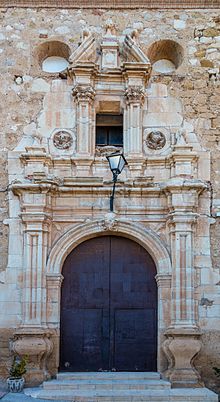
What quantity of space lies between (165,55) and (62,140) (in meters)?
2.44

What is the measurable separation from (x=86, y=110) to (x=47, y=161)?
42.1 inches

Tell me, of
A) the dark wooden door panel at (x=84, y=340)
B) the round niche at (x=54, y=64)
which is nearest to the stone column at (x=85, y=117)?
the round niche at (x=54, y=64)

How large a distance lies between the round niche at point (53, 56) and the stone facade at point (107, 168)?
0.03 m

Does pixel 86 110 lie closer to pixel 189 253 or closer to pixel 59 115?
pixel 59 115

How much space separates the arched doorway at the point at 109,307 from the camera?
34.1 feet

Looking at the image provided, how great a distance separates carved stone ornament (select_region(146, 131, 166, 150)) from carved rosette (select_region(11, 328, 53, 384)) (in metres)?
3.46

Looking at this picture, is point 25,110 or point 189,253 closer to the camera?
point 189,253

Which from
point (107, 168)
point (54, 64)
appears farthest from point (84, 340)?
point (54, 64)

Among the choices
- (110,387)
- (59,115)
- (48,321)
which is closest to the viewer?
(110,387)

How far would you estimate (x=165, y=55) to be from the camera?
454 inches

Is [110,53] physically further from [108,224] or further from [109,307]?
[109,307]

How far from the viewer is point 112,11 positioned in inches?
450

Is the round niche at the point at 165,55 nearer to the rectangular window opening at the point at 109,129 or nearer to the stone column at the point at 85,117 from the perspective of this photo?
the rectangular window opening at the point at 109,129

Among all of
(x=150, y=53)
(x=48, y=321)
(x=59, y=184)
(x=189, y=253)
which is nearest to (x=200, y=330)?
(x=189, y=253)
